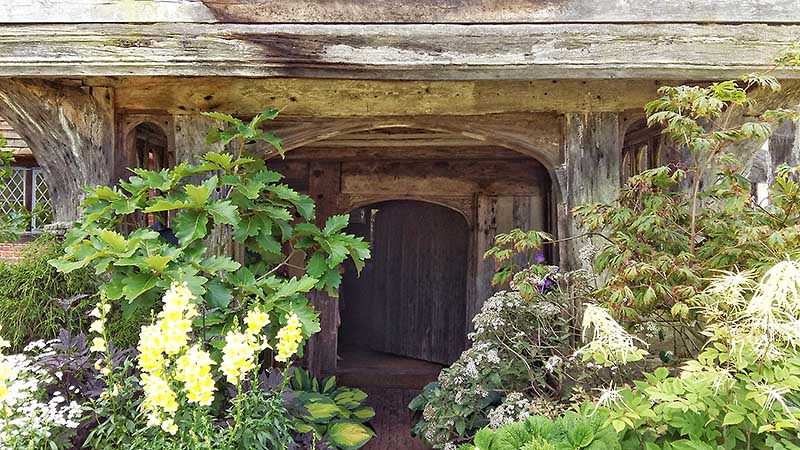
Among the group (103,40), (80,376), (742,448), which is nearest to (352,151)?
(103,40)

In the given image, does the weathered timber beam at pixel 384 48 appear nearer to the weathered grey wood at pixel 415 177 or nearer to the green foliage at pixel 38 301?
the green foliage at pixel 38 301

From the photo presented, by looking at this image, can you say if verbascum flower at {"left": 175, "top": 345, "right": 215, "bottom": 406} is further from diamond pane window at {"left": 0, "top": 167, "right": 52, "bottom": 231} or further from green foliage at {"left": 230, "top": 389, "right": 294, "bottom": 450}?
diamond pane window at {"left": 0, "top": 167, "right": 52, "bottom": 231}

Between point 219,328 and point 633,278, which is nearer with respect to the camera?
point 633,278

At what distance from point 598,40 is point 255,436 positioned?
3051 mm

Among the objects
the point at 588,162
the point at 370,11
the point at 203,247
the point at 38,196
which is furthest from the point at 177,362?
the point at 38,196

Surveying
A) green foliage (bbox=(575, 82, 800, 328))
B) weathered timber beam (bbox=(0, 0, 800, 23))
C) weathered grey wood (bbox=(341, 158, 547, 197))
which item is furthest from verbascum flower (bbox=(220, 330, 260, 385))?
weathered grey wood (bbox=(341, 158, 547, 197))

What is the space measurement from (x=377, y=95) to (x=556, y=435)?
8.50ft

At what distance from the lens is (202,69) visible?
3525 millimetres

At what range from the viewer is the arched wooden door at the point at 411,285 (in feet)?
24.6

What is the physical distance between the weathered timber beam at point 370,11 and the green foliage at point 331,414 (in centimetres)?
251

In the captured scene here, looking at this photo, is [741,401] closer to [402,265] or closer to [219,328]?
[219,328]

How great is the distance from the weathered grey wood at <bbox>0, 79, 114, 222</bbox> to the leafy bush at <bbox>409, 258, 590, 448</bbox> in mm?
2992

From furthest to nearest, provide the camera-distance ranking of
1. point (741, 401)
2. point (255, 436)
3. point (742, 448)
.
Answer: point (255, 436)
point (742, 448)
point (741, 401)

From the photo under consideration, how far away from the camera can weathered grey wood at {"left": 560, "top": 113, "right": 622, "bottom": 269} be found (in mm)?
4020
